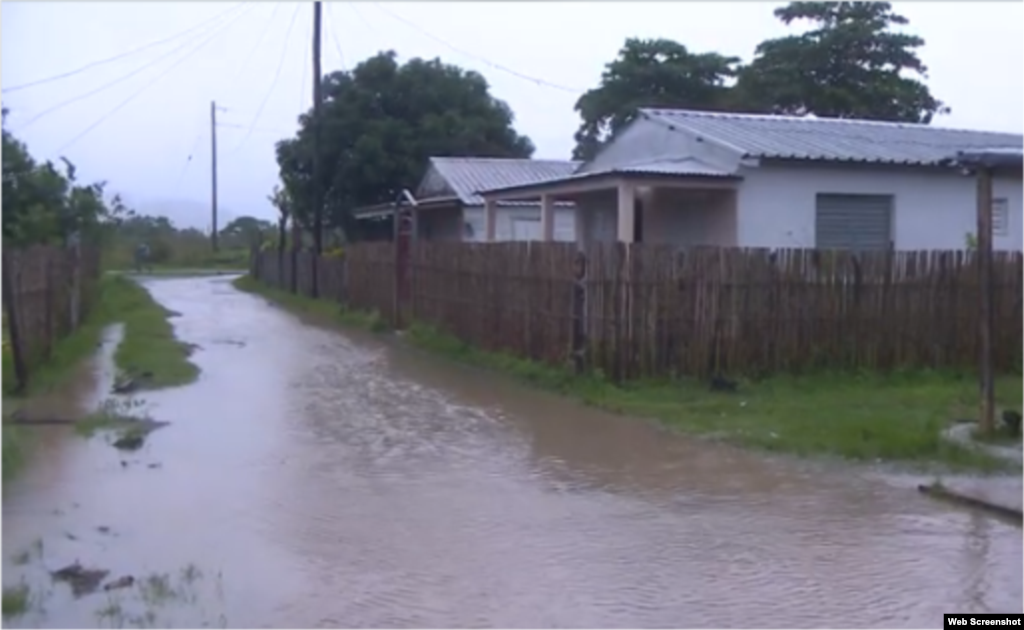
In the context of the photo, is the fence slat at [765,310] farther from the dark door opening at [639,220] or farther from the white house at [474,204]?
the white house at [474,204]

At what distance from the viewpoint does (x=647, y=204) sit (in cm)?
2414

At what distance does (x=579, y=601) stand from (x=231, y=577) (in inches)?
84.3

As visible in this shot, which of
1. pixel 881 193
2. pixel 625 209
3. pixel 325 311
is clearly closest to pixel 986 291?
pixel 625 209

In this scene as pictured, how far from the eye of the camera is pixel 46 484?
11.9 meters

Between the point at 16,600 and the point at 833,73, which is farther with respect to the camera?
the point at 833,73

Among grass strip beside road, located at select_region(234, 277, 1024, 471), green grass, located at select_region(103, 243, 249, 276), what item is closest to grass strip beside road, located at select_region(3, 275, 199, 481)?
grass strip beside road, located at select_region(234, 277, 1024, 471)

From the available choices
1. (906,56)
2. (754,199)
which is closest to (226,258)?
(906,56)

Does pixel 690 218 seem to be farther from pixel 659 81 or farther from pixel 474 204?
pixel 659 81

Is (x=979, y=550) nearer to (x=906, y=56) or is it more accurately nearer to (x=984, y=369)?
(x=984, y=369)

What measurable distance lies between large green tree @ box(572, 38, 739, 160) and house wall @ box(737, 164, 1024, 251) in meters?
22.9

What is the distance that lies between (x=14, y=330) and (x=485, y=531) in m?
8.29

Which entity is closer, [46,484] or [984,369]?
[46,484]

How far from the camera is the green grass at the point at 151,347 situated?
20.6 meters

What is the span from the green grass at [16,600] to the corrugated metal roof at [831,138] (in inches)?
589
